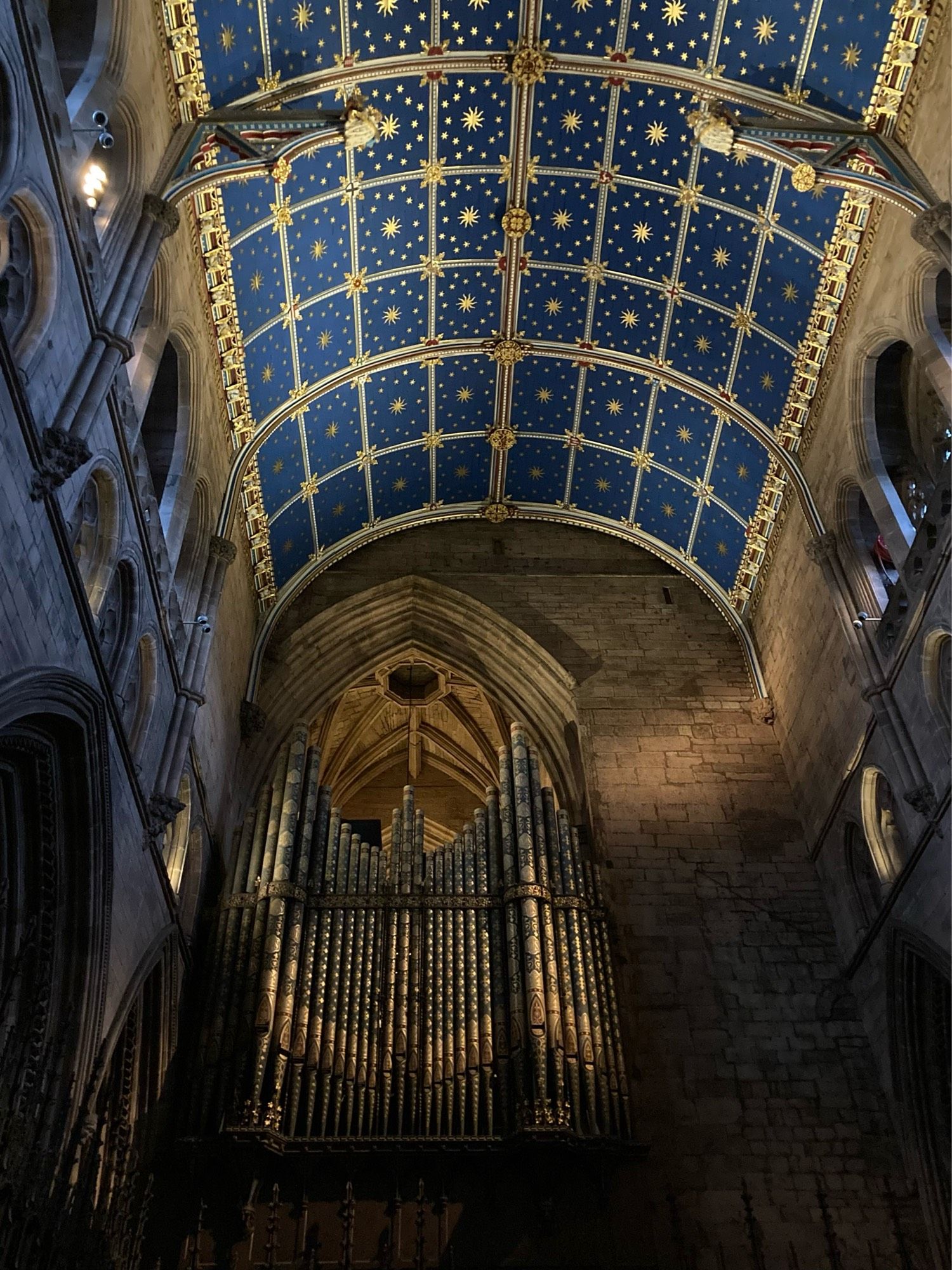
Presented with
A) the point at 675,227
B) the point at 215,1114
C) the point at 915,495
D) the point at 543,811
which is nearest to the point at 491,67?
the point at 675,227

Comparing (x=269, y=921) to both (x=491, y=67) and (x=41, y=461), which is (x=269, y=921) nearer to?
(x=41, y=461)

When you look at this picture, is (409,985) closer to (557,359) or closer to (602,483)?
(602,483)

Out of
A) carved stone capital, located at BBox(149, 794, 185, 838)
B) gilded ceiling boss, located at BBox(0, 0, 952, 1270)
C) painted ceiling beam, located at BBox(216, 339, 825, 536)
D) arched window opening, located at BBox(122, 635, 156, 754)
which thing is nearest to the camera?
gilded ceiling boss, located at BBox(0, 0, 952, 1270)

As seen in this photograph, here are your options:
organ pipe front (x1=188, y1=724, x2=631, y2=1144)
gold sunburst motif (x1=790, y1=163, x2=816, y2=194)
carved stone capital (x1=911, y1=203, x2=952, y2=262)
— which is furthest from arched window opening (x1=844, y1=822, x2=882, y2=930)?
gold sunburst motif (x1=790, y1=163, x2=816, y2=194)

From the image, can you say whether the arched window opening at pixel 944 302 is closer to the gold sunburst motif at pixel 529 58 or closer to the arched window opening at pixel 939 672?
the arched window opening at pixel 939 672

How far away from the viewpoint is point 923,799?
1013 cm

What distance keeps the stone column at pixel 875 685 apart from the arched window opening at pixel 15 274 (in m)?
8.21

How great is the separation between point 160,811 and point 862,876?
749 cm

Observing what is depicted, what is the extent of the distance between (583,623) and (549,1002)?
6.08 meters

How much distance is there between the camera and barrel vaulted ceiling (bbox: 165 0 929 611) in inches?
441

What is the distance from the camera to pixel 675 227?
13.1 meters

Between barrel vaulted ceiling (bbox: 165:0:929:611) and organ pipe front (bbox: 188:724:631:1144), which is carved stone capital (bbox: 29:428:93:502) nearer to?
barrel vaulted ceiling (bbox: 165:0:929:611)

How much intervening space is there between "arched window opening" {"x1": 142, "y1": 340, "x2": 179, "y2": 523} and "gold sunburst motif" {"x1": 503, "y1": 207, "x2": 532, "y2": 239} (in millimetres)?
4425

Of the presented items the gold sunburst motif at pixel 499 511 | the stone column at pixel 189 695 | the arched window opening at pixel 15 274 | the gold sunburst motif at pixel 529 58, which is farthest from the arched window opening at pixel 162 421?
the gold sunburst motif at pixel 499 511
